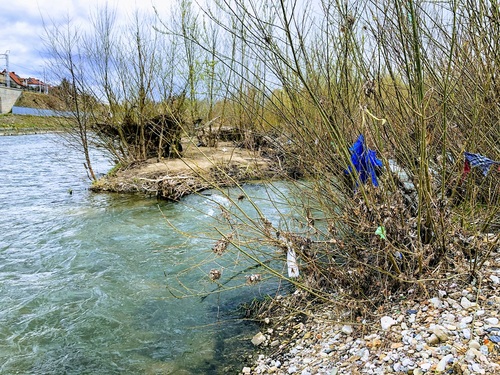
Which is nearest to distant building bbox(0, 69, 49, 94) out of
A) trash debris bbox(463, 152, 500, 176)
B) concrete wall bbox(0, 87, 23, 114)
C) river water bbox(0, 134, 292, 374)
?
concrete wall bbox(0, 87, 23, 114)

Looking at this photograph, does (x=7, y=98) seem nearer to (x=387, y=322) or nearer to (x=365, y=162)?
(x=365, y=162)

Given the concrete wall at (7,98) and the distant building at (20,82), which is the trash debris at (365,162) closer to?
the concrete wall at (7,98)

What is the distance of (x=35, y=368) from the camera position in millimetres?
4035

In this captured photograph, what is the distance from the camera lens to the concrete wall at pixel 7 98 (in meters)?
50.0

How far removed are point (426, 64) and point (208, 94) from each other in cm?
1334

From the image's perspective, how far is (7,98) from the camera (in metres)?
51.2

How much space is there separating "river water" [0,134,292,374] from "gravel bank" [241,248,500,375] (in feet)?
2.04

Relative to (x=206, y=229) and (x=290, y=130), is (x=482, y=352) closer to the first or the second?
(x=290, y=130)

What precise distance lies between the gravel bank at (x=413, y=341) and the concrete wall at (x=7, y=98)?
2137 inches

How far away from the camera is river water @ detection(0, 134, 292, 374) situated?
13.6 ft

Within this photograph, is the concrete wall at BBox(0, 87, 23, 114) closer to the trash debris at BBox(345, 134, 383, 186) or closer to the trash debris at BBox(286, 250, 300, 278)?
the trash debris at BBox(286, 250, 300, 278)

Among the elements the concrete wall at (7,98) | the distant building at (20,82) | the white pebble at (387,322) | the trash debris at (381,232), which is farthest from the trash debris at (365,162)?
the distant building at (20,82)

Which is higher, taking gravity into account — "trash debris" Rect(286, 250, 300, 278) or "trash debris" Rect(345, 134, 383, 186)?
"trash debris" Rect(345, 134, 383, 186)

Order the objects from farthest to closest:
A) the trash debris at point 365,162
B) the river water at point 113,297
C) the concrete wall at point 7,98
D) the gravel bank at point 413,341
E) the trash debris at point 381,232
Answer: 1. the concrete wall at point 7,98
2. the river water at point 113,297
3. the trash debris at point 365,162
4. the trash debris at point 381,232
5. the gravel bank at point 413,341
